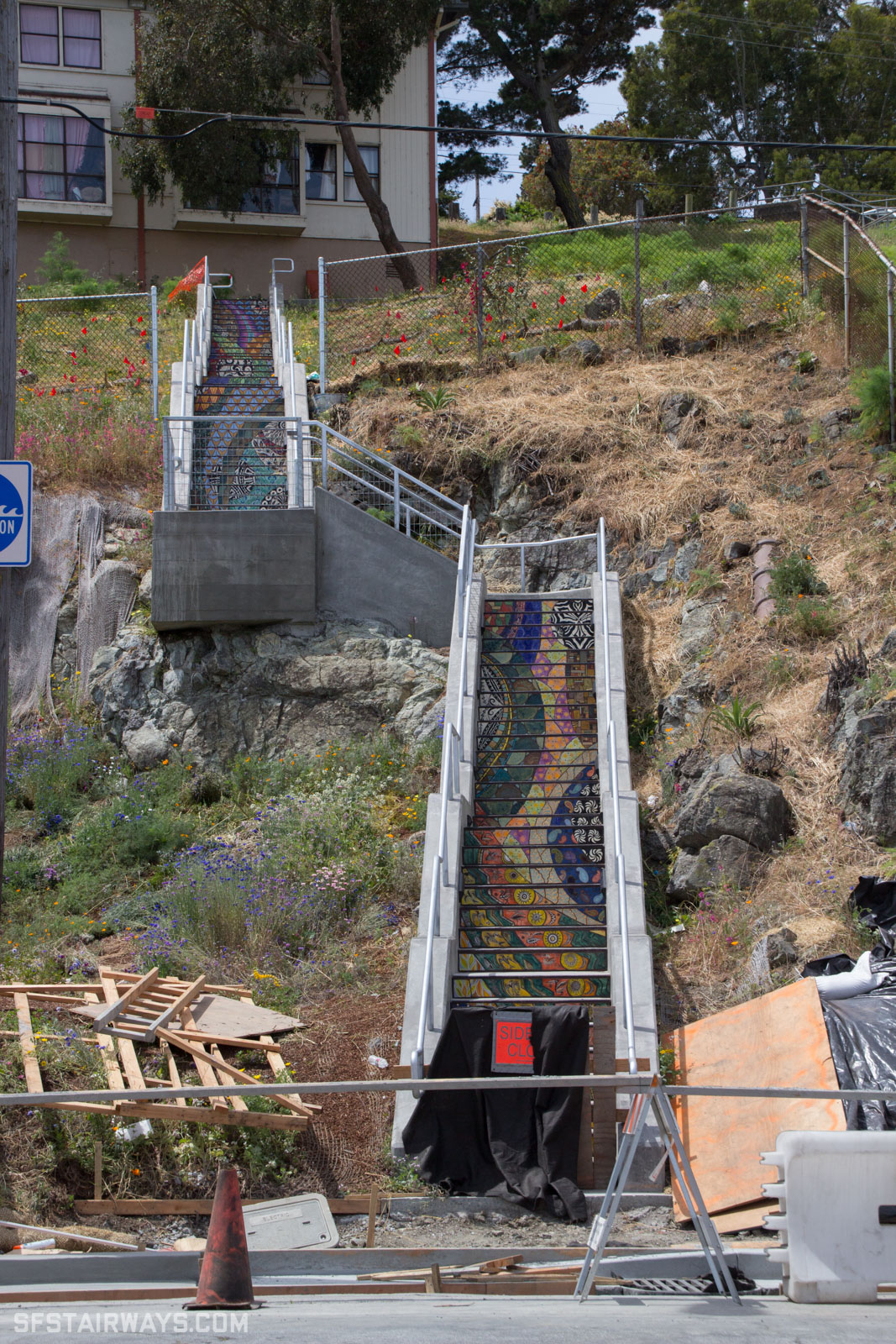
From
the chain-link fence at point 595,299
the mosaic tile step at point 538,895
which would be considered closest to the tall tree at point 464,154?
the chain-link fence at point 595,299

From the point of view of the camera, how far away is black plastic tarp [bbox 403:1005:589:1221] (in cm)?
745

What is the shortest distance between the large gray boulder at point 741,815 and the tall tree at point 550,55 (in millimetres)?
26185

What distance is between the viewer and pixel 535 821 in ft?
34.4

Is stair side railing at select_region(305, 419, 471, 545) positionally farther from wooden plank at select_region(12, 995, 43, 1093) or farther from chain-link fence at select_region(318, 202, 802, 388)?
wooden plank at select_region(12, 995, 43, 1093)

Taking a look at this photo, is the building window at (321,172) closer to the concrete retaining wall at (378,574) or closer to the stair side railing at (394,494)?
the stair side railing at (394,494)

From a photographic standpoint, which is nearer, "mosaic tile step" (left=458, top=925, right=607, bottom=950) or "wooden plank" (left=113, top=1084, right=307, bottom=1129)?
"wooden plank" (left=113, top=1084, right=307, bottom=1129)

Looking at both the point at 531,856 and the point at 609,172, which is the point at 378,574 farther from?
the point at 609,172

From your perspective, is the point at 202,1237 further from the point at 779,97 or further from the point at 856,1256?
the point at 779,97

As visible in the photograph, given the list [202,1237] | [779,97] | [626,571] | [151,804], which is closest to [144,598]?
[151,804]

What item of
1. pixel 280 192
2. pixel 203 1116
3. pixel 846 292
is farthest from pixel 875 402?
pixel 280 192

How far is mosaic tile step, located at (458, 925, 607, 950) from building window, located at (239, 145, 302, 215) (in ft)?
74.8

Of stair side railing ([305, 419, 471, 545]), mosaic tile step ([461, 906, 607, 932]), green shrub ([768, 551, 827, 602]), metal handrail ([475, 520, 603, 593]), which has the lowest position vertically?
mosaic tile step ([461, 906, 607, 932])

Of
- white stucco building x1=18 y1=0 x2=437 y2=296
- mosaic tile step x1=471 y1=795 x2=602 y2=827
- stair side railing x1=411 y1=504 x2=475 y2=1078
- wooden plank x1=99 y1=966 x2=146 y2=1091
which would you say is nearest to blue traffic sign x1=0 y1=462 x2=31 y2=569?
wooden plank x1=99 y1=966 x2=146 y2=1091

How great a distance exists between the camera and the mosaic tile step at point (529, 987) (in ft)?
29.6
